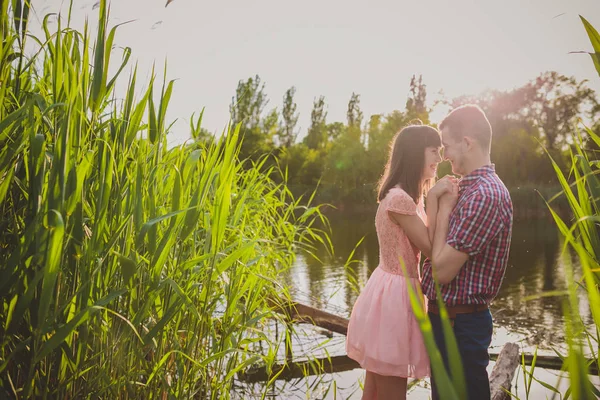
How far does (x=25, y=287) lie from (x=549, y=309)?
7.70 m

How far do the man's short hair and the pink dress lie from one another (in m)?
0.37

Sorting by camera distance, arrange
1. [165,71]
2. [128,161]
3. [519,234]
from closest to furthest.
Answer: [128,161] → [165,71] → [519,234]

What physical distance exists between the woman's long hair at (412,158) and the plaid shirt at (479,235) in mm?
268

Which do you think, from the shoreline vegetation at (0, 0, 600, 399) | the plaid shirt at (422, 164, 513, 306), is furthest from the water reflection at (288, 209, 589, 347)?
the shoreline vegetation at (0, 0, 600, 399)

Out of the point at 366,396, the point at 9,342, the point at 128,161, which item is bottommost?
the point at 366,396

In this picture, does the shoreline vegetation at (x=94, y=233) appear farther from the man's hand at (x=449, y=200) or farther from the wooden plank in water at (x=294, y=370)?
the wooden plank in water at (x=294, y=370)

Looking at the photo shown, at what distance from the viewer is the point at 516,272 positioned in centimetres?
1016

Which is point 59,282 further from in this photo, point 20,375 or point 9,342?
point 20,375

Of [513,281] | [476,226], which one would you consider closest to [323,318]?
[476,226]

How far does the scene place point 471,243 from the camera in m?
1.90

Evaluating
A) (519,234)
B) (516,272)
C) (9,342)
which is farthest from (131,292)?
(519,234)

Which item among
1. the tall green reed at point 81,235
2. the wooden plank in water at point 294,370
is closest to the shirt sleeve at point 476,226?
the tall green reed at point 81,235

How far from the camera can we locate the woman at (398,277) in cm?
216

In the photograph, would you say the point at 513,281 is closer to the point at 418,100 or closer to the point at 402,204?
the point at 402,204
